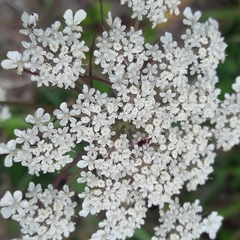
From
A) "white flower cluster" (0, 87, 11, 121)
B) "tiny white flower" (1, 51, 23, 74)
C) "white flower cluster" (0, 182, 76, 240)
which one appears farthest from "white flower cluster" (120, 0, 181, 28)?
"white flower cluster" (0, 87, 11, 121)

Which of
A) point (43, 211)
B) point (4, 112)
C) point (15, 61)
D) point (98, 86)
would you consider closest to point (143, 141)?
point (43, 211)

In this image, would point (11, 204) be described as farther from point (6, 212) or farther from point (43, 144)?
point (43, 144)

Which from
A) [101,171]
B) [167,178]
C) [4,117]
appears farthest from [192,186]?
[4,117]

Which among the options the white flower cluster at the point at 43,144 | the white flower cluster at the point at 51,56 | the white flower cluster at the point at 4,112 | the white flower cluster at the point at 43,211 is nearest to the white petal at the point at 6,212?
the white flower cluster at the point at 43,211

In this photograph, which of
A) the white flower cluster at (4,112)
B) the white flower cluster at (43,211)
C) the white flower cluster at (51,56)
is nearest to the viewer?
the white flower cluster at (51,56)

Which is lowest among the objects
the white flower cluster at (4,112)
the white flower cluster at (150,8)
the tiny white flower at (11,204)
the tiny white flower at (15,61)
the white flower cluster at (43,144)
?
the tiny white flower at (11,204)

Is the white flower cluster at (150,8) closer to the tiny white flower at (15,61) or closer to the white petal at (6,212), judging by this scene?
the tiny white flower at (15,61)

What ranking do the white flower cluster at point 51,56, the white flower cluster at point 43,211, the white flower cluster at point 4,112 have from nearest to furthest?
the white flower cluster at point 51,56, the white flower cluster at point 43,211, the white flower cluster at point 4,112

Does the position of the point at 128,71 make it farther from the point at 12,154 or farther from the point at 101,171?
the point at 12,154
